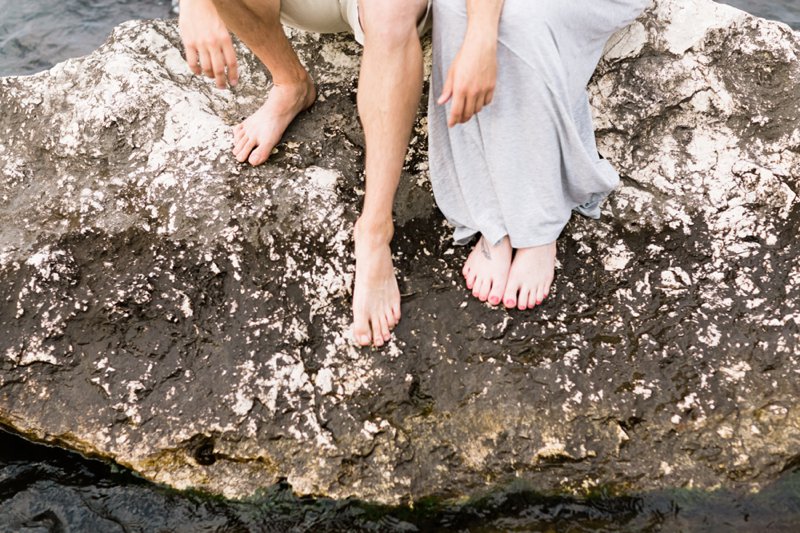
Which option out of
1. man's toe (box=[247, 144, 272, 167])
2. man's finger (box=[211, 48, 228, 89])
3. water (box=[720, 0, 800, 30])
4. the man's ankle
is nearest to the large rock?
man's toe (box=[247, 144, 272, 167])

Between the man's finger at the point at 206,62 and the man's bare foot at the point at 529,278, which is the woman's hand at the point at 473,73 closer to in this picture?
the man's bare foot at the point at 529,278

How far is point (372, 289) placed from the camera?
237 centimetres

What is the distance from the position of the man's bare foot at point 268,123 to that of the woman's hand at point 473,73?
782 mm

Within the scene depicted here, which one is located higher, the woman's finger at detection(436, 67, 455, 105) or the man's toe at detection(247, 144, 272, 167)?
the woman's finger at detection(436, 67, 455, 105)

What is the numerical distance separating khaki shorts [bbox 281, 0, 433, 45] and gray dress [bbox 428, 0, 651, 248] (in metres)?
0.36

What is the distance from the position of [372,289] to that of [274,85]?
2.94 feet

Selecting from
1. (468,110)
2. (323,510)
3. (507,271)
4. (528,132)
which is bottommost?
(323,510)

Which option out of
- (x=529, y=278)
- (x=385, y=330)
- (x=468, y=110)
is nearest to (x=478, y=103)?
(x=468, y=110)

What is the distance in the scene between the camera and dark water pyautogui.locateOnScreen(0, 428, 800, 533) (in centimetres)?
221

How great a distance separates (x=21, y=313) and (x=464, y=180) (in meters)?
1.58

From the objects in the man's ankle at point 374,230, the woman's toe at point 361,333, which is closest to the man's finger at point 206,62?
the man's ankle at point 374,230

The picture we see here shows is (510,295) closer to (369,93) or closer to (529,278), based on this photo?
(529,278)

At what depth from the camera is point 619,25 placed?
2.52 meters

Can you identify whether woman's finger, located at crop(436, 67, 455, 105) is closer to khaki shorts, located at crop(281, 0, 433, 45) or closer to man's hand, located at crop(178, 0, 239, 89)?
khaki shorts, located at crop(281, 0, 433, 45)
